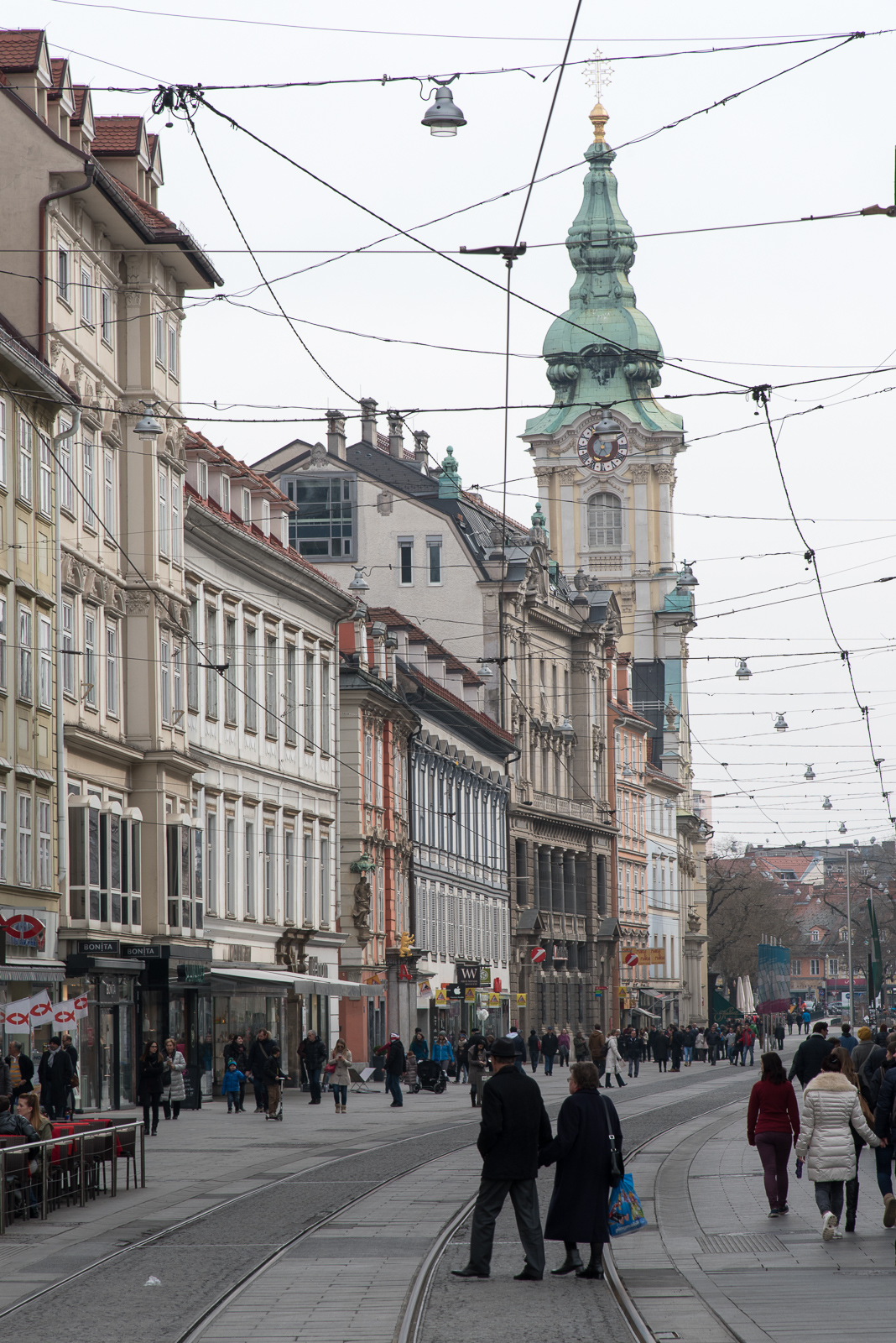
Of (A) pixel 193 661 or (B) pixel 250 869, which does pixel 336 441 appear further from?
(A) pixel 193 661

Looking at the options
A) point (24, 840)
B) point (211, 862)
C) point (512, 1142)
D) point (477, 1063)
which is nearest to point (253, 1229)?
point (512, 1142)

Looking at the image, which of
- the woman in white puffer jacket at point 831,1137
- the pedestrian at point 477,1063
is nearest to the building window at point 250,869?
the pedestrian at point 477,1063

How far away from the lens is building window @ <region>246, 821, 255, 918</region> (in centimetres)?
5291

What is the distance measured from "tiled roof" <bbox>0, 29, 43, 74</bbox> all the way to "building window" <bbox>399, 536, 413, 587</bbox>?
48.5 metres

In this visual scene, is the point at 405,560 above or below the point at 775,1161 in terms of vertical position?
above

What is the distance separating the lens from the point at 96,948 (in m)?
38.7

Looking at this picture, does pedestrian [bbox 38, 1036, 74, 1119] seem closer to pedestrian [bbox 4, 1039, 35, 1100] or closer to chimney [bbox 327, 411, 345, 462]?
pedestrian [bbox 4, 1039, 35, 1100]

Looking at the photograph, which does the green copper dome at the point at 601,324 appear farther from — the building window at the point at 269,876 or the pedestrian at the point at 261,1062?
the pedestrian at the point at 261,1062

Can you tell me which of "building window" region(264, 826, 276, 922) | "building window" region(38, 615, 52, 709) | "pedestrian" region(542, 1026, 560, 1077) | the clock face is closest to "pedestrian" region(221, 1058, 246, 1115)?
"building window" region(38, 615, 52, 709)

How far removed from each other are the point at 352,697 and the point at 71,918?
24.3 m

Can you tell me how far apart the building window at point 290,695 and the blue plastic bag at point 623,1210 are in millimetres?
41712

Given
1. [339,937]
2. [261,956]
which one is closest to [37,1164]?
[261,956]

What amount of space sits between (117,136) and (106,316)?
183 inches

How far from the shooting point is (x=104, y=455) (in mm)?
42094
